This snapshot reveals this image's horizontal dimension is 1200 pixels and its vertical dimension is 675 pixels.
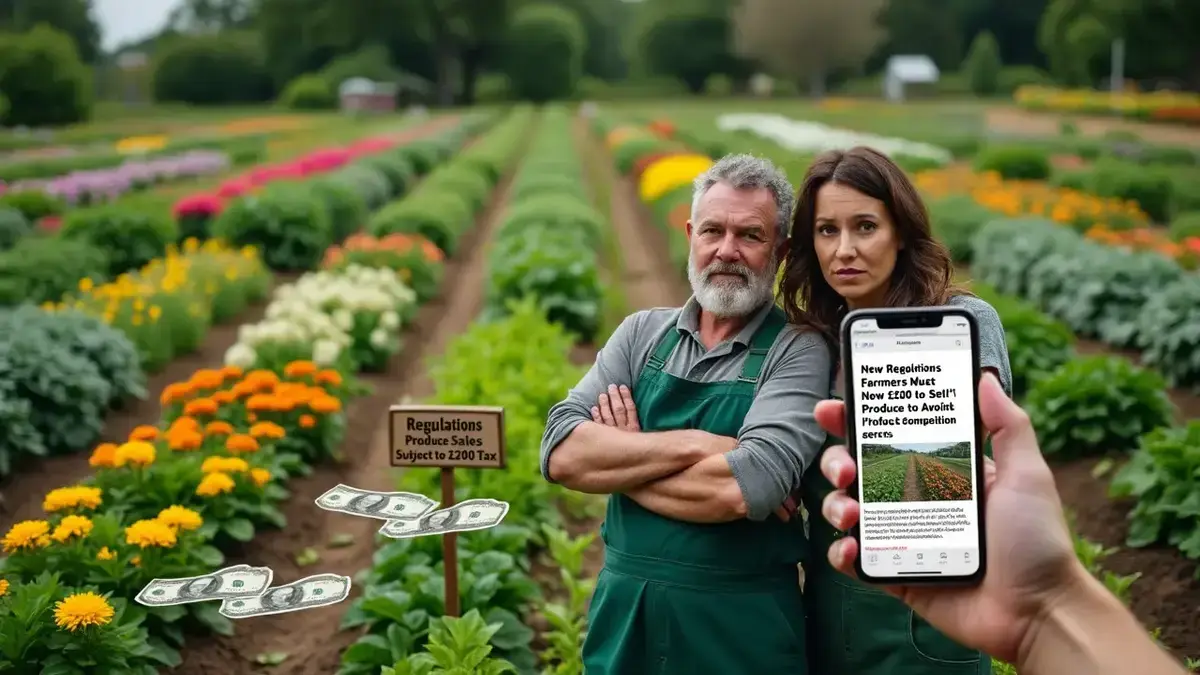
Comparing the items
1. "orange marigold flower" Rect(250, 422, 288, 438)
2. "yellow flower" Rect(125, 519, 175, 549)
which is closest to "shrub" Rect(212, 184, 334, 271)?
"orange marigold flower" Rect(250, 422, 288, 438)

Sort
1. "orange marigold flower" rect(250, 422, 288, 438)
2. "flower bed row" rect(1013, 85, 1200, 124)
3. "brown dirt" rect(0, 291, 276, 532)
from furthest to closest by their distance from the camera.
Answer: "flower bed row" rect(1013, 85, 1200, 124)
"brown dirt" rect(0, 291, 276, 532)
"orange marigold flower" rect(250, 422, 288, 438)

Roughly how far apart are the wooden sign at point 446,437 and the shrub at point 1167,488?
3.23 m

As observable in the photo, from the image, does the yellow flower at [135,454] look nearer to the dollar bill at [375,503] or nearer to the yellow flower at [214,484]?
the yellow flower at [214,484]

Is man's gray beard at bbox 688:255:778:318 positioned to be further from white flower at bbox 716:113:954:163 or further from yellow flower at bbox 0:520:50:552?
white flower at bbox 716:113:954:163

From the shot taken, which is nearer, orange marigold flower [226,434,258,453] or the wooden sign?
the wooden sign

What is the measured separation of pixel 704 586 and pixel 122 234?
12.6 m

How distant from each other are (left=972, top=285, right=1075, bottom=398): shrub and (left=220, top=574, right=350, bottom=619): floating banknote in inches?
217

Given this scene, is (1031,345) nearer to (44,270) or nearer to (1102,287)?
(1102,287)

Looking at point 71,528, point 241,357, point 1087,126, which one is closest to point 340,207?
point 241,357

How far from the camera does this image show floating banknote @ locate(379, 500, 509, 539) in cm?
368

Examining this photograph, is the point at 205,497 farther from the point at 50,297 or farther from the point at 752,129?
the point at 752,129

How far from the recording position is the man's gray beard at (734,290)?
2.94m

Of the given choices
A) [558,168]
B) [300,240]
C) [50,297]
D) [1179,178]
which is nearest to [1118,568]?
[50,297]

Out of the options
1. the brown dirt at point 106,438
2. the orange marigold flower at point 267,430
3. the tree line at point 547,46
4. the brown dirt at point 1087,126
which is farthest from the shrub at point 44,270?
the tree line at point 547,46
